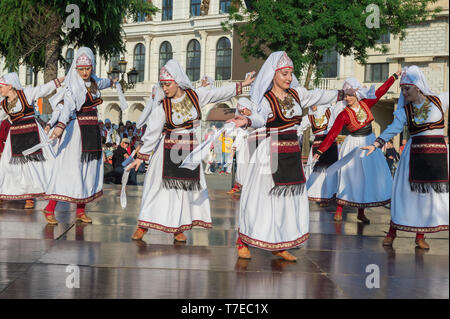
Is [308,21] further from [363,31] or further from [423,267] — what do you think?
[423,267]

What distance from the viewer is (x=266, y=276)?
5371 millimetres

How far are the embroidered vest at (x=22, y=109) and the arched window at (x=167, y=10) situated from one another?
1430 inches

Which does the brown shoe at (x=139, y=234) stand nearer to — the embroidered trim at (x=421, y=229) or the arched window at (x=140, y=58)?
the embroidered trim at (x=421, y=229)

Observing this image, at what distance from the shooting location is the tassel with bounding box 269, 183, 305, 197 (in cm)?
600

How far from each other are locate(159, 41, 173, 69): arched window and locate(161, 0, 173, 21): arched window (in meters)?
1.73

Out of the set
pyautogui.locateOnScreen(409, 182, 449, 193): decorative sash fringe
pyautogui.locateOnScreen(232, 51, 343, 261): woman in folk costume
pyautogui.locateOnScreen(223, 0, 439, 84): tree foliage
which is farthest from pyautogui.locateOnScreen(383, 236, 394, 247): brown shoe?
pyautogui.locateOnScreen(223, 0, 439, 84): tree foliage

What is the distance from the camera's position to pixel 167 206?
678cm

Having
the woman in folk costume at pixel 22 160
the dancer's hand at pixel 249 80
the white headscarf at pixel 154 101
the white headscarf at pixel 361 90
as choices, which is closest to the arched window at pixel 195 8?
the woman in folk costume at pixel 22 160

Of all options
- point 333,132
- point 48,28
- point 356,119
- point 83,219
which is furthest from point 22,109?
point 48,28

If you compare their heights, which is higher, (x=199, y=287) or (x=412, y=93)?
(x=412, y=93)

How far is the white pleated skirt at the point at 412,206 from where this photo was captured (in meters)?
6.78
